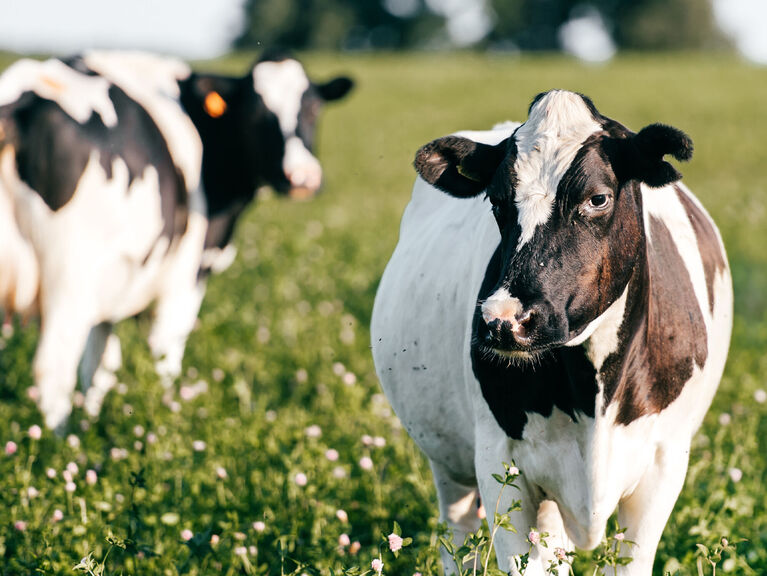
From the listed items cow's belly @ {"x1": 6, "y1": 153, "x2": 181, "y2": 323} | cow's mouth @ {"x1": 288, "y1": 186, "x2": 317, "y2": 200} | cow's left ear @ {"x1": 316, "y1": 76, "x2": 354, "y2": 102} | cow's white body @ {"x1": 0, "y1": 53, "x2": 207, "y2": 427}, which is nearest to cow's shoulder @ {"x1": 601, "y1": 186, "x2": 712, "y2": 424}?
cow's white body @ {"x1": 0, "y1": 53, "x2": 207, "y2": 427}

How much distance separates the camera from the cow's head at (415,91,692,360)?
2613mm

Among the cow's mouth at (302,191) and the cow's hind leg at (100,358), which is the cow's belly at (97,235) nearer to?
the cow's hind leg at (100,358)

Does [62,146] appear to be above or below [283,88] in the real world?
above

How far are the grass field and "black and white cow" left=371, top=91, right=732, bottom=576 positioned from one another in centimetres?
44

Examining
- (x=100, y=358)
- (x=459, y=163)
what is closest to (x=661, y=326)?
(x=459, y=163)

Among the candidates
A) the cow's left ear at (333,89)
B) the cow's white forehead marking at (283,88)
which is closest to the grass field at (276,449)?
the cow's white forehead marking at (283,88)

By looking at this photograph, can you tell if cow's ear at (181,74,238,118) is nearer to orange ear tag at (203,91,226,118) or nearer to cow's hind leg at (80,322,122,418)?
orange ear tag at (203,91,226,118)

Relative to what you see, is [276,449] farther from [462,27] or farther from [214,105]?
[462,27]

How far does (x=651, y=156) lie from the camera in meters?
2.81

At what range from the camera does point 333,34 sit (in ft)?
239

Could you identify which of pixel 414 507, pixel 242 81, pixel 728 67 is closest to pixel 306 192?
pixel 242 81

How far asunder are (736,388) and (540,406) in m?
3.53

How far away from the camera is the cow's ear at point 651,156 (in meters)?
2.77

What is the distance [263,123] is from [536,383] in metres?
4.35
